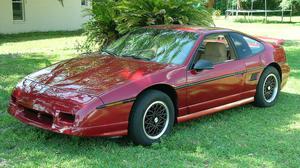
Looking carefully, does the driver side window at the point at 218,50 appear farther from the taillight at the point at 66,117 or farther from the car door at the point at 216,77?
the taillight at the point at 66,117

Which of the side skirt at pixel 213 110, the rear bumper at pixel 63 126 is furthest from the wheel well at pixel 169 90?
the rear bumper at pixel 63 126

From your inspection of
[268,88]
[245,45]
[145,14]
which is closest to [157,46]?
[245,45]

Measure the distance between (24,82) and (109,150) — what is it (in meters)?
1.41

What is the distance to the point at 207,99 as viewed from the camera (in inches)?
231

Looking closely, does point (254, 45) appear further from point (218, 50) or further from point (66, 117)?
point (66, 117)

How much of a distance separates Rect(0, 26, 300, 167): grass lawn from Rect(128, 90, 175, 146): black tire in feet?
0.40

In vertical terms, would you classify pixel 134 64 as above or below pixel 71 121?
above

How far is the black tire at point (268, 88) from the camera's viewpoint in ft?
22.6

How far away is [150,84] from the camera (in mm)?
5090

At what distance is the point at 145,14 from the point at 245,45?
143 inches

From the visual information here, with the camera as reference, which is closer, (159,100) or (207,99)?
(159,100)

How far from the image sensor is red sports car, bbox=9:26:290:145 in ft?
15.4

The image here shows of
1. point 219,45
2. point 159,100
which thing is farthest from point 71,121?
point 219,45

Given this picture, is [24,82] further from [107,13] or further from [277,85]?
[107,13]
